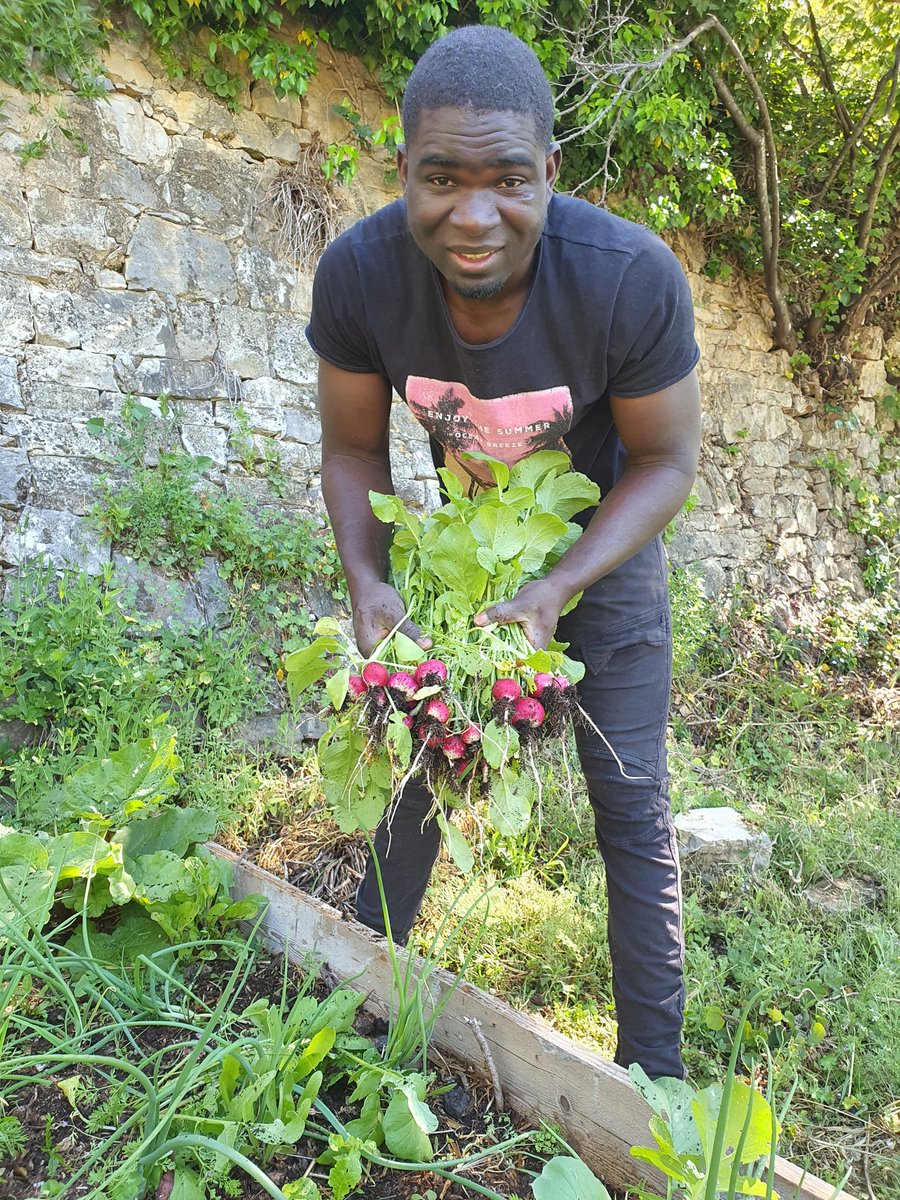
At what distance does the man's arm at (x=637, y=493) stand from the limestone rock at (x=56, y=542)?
231 centimetres

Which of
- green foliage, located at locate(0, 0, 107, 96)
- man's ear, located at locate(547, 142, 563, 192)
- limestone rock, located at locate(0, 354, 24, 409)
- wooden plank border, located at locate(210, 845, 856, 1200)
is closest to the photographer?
wooden plank border, located at locate(210, 845, 856, 1200)

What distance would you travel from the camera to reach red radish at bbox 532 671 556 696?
153 centimetres

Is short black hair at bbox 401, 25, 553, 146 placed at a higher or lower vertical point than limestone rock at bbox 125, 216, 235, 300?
lower

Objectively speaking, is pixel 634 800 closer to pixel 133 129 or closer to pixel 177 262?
pixel 177 262

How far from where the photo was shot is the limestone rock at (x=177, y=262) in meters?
3.79

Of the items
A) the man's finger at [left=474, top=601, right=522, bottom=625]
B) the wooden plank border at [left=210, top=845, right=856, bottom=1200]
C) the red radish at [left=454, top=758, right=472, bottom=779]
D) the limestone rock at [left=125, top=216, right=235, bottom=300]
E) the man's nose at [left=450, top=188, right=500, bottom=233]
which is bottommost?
the wooden plank border at [left=210, top=845, right=856, bottom=1200]

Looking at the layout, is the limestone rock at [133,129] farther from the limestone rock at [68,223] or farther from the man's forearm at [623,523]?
the man's forearm at [623,523]

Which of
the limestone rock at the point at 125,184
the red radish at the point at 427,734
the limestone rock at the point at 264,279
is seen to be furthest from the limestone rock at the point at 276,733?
the limestone rock at the point at 125,184

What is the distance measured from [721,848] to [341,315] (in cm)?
228

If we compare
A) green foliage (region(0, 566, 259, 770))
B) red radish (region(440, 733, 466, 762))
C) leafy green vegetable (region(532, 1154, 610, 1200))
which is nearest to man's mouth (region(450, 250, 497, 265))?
red radish (region(440, 733, 466, 762))

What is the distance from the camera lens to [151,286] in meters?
3.82

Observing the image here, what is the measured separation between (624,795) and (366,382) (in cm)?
109

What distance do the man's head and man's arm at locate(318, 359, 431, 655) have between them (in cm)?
43

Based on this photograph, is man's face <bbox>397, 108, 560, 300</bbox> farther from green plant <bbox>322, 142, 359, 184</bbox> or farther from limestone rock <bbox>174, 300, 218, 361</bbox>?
green plant <bbox>322, 142, 359, 184</bbox>
